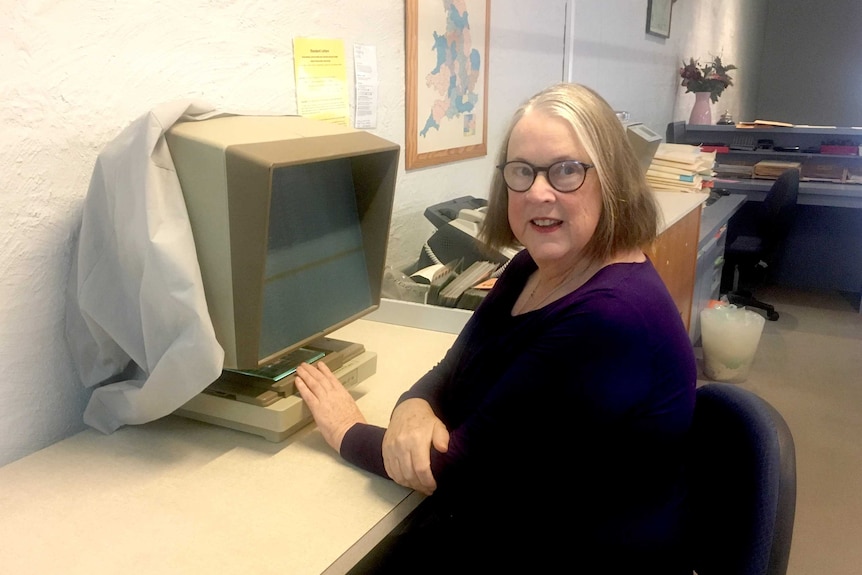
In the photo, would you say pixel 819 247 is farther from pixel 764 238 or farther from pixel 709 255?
pixel 709 255

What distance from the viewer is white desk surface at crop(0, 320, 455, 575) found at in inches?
31.4

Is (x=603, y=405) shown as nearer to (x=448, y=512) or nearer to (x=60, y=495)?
(x=448, y=512)

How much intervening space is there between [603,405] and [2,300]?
0.88 meters

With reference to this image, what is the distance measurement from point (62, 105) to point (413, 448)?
Answer: 748 mm

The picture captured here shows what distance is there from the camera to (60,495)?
92cm

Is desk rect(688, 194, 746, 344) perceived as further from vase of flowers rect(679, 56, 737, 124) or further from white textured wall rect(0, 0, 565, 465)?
white textured wall rect(0, 0, 565, 465)

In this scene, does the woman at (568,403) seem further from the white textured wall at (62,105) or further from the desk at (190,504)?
the white textured wall at (62,105)

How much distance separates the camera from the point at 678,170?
3.04m

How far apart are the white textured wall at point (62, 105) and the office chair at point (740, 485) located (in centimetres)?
101

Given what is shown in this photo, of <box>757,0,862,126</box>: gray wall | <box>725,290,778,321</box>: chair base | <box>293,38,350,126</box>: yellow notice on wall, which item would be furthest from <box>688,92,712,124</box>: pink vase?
<box>293,38,350,126</box>: yellow notice on wall

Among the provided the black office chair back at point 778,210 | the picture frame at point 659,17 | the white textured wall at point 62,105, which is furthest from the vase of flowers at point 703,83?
the white textured wall at point 62,105

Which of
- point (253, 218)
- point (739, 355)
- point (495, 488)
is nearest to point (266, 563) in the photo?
point (495, 488)

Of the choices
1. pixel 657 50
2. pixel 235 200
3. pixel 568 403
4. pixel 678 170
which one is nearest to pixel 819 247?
pixel 657 50

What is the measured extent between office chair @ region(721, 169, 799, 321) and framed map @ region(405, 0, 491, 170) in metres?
2.22
